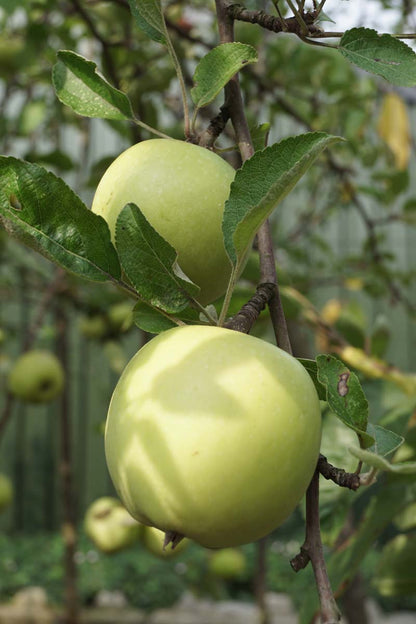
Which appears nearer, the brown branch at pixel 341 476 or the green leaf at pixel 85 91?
the brown branch at pixel 341 476

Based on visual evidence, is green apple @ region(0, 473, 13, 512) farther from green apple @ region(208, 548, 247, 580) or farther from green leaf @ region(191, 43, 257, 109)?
green leaf @ region(191, 43, 257, 109)

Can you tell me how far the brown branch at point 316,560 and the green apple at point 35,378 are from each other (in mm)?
1373

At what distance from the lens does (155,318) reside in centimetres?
40

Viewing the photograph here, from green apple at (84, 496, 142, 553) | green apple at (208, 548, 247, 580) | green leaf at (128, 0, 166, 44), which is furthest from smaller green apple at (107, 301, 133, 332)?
green leaf at (128, 0, 166, 44)

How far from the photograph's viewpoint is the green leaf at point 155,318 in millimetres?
396

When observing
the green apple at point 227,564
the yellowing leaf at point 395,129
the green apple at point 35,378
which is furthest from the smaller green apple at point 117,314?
the green apple at point 227,564

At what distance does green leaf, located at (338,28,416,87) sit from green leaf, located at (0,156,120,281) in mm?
191

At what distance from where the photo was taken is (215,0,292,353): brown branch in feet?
1.20

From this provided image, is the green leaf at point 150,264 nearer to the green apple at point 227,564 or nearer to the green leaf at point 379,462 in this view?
the green leaf at point 379,462

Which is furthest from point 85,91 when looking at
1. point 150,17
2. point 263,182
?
point 263,182

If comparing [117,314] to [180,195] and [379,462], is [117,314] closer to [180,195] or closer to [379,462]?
[180,195]

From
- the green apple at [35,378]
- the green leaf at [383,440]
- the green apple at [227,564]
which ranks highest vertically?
the green leaf at [383,440]

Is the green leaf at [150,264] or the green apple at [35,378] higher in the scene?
the green leaf at [150,264]

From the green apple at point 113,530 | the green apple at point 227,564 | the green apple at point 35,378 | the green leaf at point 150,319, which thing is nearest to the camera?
the green leaf at point 150,319
